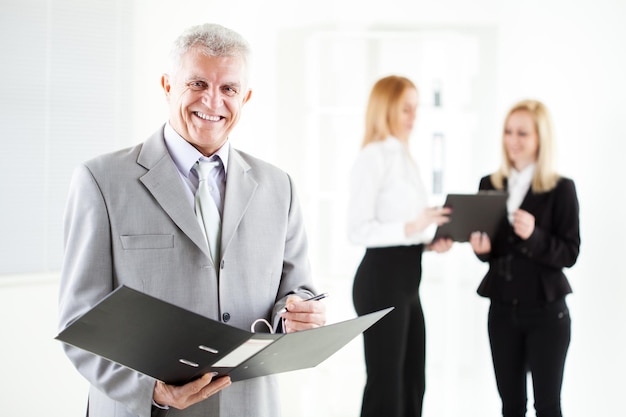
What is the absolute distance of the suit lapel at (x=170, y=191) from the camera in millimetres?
1618

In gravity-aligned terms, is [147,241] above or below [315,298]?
above

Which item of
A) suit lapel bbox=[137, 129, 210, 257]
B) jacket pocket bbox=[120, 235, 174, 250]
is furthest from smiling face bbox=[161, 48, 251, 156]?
jacket pocket bbox=[120, 235, 174, 250]

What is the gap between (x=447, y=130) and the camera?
3686 mm

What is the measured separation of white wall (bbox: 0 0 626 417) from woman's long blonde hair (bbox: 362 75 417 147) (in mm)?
346

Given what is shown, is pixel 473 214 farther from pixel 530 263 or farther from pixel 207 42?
pixel 207 42

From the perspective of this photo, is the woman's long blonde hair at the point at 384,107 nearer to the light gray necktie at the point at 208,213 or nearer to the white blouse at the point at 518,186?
the white blouse at the point at 518,186

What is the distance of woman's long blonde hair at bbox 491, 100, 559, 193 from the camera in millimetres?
3484

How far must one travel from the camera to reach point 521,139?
11.7 feet

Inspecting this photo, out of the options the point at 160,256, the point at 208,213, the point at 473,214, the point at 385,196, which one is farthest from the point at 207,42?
the point at 473,214

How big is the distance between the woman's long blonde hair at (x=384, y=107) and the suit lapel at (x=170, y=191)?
209cm

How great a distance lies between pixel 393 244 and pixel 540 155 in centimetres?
88

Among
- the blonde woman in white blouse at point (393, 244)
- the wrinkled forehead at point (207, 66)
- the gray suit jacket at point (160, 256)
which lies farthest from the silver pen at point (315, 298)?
the blonde woman in white blouse at point (393, 244)

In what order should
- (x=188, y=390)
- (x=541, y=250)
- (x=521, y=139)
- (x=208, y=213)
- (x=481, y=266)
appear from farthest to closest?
(x=481, y=266)
(x=521, y=139)
(x=541, y=250)
(x=208, y=213)
(x=188, y=390)

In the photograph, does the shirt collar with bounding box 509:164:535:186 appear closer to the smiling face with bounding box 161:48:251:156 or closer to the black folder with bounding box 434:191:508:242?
the black folder with bounding box 434:191:508:242
